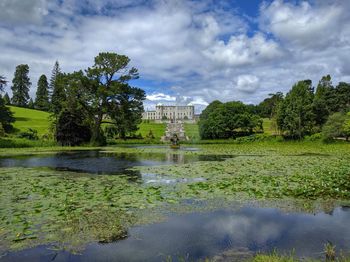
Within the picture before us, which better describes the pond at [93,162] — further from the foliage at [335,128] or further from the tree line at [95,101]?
the foliage at [335,128]

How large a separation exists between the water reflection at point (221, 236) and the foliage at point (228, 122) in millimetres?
73105

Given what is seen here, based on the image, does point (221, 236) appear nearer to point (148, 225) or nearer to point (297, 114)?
point (148, 225)

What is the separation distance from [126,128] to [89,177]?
33453 mm

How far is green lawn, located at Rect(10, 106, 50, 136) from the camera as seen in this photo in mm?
78056

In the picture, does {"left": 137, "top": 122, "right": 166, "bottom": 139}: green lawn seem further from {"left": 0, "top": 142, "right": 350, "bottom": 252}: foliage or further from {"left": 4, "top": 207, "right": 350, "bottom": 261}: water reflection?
{"left": 4, "top": 207, "right": 350, "bottom": 261}: water reflection

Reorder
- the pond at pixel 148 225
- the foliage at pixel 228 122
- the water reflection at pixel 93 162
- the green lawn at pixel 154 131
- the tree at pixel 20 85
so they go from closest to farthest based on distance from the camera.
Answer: the pond at pixel 148 225
the water reflection at pixel 93 162
the foliage at pixel 228 122
the green lawn at pixel 154 131
the tree at pixel 20 85

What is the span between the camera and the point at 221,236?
7574mm

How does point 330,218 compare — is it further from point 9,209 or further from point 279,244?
point 9,209

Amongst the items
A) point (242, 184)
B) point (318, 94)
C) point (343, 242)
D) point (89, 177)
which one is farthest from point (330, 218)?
point (318, 94)

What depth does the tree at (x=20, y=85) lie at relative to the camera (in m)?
109

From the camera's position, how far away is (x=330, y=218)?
919 cm

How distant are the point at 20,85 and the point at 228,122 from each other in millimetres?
72716

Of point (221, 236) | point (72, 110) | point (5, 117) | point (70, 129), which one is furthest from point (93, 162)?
point (5, 117)

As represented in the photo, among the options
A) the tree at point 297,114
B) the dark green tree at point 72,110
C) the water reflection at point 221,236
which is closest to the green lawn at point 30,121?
the dark green tree at point 72,110
